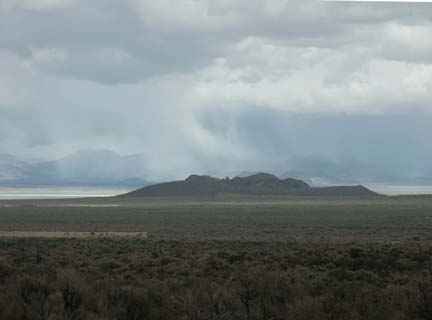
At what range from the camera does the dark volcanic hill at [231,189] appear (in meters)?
144

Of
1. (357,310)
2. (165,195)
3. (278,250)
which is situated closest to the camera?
(357,310)

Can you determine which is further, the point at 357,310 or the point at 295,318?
the point at 357,310

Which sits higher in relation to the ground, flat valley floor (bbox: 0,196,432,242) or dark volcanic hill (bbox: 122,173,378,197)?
dark volcanic hill (bbox: 122,173,378,197)

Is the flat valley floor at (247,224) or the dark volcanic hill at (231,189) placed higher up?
the dark volcanic hill at (231,189)

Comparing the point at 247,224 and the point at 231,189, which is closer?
the point at 247,224

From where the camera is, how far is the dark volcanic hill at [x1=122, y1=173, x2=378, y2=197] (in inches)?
5671

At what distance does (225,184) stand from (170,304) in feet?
474

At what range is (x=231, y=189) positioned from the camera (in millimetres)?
150250

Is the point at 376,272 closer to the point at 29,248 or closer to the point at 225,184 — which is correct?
the point at 29,248

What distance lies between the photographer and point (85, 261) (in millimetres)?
21375

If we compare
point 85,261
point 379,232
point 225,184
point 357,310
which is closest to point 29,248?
point 85,261

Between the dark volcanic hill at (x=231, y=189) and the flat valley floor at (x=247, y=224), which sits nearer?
the flat valley floor at (x=247, y=224)

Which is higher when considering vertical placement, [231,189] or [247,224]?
[231,189]

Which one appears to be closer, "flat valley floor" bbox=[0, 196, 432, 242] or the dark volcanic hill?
"flat valley floor" bbox=[0, 196, 432, 242]
